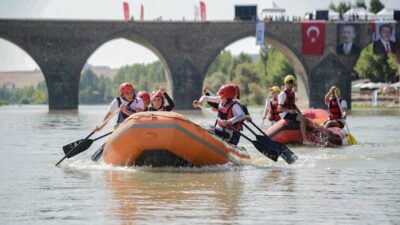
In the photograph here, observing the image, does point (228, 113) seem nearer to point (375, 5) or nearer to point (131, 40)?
point (131, 40)

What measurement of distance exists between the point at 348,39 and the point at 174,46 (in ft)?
40.2

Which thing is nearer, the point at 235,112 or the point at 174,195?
the point at 174,195

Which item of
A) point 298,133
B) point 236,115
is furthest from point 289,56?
point 236,115

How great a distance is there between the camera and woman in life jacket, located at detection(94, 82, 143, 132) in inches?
720

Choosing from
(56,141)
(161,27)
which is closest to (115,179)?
(56,141)

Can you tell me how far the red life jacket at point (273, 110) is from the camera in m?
26.4

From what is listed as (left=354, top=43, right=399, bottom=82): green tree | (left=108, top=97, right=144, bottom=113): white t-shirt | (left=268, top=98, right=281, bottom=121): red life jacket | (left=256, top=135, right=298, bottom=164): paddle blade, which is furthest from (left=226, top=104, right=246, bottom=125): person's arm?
(left=354, top=43, right=399, bottom=82): green tree

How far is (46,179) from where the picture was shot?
16.5 m

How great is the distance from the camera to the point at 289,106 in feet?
78.0

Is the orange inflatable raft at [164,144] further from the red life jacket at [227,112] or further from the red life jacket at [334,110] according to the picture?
the red life jacket at [334,110]

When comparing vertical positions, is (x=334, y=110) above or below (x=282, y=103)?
below

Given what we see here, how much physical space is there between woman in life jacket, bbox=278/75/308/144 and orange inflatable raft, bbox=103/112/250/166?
5280mm

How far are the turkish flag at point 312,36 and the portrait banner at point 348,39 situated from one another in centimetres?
119

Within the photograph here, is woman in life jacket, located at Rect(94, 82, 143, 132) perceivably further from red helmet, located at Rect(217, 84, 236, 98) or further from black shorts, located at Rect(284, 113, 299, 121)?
black shorts, located at Rect(284, 113, 299, 121)
